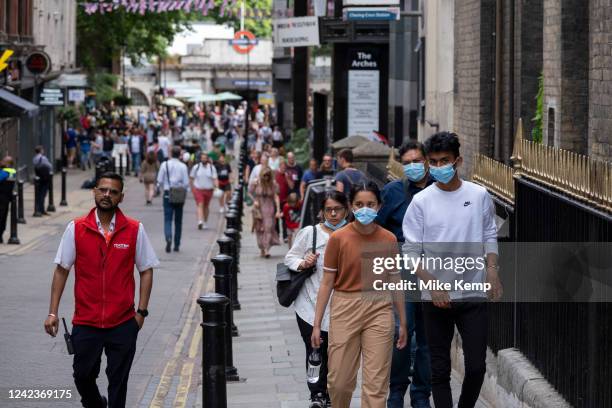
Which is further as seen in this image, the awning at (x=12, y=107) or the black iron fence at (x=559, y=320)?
the awning at (x=12, y=107)

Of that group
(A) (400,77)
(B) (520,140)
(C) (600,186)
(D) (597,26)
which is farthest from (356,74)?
(C) (600,186)

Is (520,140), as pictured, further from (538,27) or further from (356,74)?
(356,74)

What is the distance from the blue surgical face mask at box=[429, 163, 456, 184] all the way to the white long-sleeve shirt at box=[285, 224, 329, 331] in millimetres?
1364

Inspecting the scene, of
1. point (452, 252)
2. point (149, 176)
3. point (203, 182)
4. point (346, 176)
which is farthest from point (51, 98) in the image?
point (452, 252)

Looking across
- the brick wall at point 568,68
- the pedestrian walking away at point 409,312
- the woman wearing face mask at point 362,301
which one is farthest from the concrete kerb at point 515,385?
the brick wall at point 568,68

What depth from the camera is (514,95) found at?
1567 centimetres

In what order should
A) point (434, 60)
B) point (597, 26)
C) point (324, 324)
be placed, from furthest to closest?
point (434, 60)
point (597, 26)
point (324, 324)

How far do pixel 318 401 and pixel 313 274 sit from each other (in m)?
0.91

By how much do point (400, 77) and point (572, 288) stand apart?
62.1 feet

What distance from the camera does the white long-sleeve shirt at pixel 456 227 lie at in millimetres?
8398

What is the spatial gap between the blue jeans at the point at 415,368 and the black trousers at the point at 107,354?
1760mm

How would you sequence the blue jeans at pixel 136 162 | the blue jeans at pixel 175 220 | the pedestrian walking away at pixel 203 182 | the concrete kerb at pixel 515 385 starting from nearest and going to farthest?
the concrete kerb at pixel 515 385, the blue jeans at pixel 175 220, the pedestrian walking away at pixel 203 182, the blue jeans at pixel 136 162

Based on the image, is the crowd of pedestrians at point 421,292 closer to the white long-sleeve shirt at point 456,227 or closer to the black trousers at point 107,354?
the white long-sleeve shirt at point 456,227

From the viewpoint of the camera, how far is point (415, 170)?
31.3 ft
